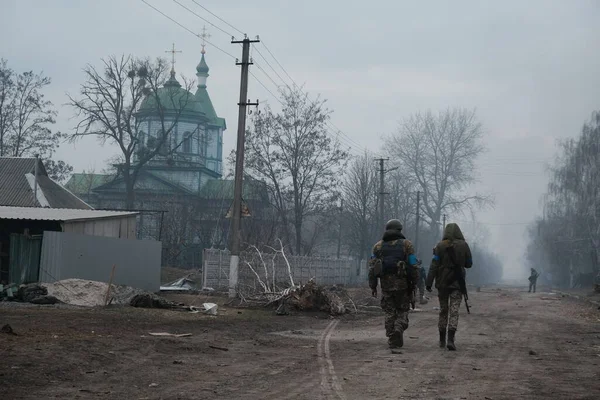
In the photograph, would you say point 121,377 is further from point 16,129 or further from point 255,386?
point 16,129

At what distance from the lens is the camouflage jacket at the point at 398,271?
39.0 feet

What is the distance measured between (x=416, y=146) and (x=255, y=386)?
69.1 meters

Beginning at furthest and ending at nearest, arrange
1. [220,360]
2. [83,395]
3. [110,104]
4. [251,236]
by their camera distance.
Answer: [110,104]
[251,236]
[220,360]
[83,395]

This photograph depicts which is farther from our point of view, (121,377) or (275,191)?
(275,191)

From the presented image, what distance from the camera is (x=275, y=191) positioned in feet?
165

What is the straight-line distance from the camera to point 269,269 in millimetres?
29188

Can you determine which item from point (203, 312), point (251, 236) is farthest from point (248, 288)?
point (251, 236)

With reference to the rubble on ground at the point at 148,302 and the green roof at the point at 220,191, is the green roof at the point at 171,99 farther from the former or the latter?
the rubble on ground at the point at 148,302

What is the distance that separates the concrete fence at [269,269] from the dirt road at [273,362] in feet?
26.9

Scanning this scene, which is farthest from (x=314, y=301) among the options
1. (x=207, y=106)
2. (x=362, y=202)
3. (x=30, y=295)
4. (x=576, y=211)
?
(x=207, y=106)

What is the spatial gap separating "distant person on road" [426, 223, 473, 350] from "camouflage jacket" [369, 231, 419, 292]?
1.30ft

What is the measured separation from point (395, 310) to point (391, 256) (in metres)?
0.85

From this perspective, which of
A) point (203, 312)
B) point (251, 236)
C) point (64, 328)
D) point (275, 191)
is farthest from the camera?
point (275, 191)

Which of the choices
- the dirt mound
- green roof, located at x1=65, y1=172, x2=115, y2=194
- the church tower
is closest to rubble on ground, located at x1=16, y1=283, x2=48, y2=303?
the dirt mound
